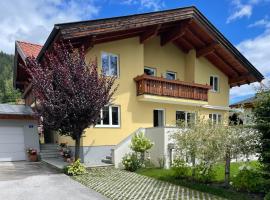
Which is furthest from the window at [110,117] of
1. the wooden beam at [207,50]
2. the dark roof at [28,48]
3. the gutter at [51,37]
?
the wooden beam at [207,50]

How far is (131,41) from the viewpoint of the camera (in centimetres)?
1784

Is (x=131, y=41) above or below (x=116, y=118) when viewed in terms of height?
above

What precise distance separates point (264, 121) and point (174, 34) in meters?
11.3

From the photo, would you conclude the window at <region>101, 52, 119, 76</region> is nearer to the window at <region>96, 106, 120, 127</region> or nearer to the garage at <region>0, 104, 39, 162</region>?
the window at <region>96, 106, 120, 127</region>

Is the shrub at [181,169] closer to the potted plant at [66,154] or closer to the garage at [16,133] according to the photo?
the potted plant at [66,154]

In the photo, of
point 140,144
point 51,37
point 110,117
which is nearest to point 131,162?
point 140,144

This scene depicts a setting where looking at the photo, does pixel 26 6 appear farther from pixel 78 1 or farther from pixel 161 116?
pixel 161 116

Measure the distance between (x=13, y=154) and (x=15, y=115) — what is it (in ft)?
7.95

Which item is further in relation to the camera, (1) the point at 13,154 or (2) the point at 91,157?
(1) the point at 13,154

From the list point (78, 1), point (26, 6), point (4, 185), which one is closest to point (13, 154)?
point (4, 185)

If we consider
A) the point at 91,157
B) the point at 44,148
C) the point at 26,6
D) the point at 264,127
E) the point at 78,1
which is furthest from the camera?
the point at 44,148

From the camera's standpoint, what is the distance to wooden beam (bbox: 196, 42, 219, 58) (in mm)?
20297

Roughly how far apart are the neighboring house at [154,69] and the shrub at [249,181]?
2.92 metres

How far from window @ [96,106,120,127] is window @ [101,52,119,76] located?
6.65ft
